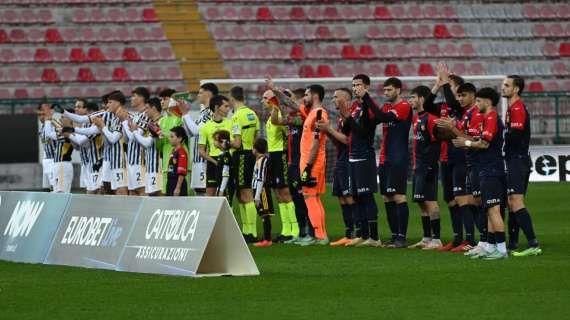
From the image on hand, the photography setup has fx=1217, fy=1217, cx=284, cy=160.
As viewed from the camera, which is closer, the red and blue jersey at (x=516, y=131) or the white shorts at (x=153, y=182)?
the red and blue jersey at (x=516, y=131)

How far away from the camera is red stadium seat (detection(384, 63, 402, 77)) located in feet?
107

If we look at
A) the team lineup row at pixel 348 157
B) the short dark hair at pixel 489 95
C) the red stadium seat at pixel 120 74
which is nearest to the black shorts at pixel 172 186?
the team lineup row at pixel 348 157

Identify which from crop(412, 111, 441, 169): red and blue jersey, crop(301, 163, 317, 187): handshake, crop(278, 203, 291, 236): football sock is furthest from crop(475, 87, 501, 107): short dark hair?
crop(278, 203, 291, 236): football sock

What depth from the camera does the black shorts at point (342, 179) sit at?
1530 cm

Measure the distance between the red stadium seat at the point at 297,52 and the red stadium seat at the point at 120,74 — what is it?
4469 millimetres

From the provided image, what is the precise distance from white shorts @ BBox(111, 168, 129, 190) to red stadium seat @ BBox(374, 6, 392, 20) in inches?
656

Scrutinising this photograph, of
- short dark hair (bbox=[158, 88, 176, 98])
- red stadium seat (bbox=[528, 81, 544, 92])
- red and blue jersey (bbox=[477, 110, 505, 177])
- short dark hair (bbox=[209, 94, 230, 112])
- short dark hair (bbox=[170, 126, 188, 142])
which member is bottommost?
red and blue jersey (bbox=[477, 110, 505, 177])

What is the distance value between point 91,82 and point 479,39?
35.2ft

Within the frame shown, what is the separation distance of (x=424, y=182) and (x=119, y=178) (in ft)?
19.4

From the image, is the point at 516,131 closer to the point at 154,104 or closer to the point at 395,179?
the point at 395,179

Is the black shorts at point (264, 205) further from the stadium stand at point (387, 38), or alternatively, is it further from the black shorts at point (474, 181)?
the stadium stand at point (387, 38)

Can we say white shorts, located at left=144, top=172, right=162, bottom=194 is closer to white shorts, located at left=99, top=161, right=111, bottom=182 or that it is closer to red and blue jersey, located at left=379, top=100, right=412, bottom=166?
white shorts, located at left=99, top=161, right=111, bottom=182

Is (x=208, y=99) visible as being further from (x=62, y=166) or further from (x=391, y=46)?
(x=391, y=46)

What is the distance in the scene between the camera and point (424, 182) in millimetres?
14336
